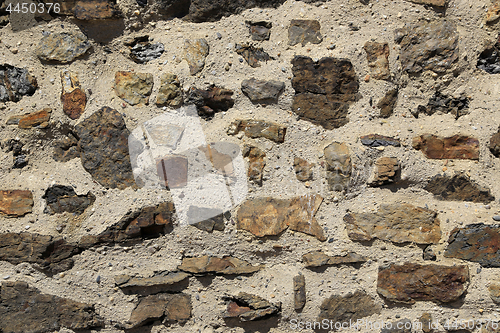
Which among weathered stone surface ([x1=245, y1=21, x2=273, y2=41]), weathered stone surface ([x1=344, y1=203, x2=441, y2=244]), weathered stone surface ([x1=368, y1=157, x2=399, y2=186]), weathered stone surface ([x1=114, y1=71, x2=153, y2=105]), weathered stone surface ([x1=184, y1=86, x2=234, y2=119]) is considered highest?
weathered stone surface ([x1=245, y1=21, x2=273, y2=41])

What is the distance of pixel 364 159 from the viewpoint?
1.11 meters

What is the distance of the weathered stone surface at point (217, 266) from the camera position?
3.56ft

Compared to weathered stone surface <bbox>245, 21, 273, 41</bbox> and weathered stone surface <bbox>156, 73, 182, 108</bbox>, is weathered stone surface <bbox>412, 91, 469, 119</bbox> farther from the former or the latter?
weathered stone surface <bbox>156, 73, 182, 108</bbox>

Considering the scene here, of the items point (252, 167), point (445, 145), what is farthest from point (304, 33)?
point (445, 145)

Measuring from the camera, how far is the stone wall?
1084 millimetres

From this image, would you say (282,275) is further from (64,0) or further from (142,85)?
(64,0)

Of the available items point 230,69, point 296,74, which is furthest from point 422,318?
point 230,69

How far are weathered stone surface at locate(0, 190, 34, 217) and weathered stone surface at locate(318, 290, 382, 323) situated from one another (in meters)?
0.94

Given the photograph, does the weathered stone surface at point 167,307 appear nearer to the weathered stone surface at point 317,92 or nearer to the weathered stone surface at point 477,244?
the weathered stone surface at point 317,92

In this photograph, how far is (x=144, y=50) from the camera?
1150 millimetres

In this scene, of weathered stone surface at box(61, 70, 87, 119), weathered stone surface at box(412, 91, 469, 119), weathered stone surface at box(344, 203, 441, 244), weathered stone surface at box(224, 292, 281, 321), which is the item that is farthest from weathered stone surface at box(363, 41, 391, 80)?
weathered stone surface at box(61, 70, 87, 119)

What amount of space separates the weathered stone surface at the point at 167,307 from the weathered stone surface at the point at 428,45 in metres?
1.00

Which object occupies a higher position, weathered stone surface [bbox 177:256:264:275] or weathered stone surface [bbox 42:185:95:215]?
weathered stone surface [bbox 42:185:95:215]

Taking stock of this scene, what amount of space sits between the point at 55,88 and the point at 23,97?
99 millimetres
